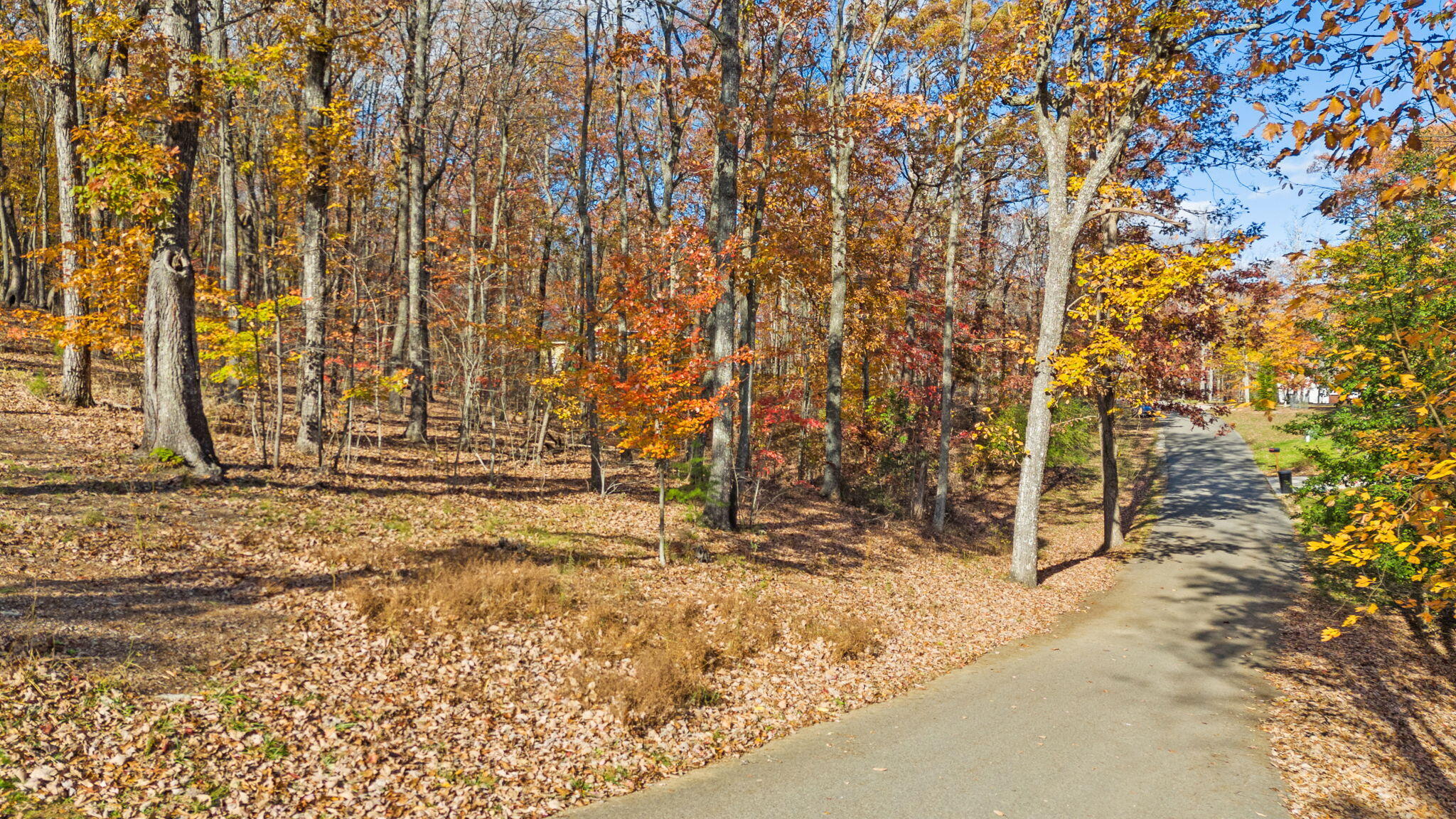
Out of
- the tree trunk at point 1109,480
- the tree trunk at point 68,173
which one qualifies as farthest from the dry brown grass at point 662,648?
the tree trunk at point 1109,480

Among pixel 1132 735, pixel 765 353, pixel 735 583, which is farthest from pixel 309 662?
pixel 765 353

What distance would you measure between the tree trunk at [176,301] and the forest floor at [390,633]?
697mm

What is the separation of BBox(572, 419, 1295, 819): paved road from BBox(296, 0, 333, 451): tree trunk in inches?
421

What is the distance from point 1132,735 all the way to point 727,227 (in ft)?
33.3

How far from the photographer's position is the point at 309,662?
6965mm

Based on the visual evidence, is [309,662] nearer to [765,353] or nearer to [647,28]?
[765,353]

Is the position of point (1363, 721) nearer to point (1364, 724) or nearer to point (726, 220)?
point (1364, 724)

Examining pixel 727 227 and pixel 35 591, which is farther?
pixel 727 227

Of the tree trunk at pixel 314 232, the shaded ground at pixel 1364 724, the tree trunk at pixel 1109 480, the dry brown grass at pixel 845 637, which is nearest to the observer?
the shaded ground at pixel 1364 724

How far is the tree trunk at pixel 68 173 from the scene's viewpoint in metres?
12.9

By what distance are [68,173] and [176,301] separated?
580 centimetres

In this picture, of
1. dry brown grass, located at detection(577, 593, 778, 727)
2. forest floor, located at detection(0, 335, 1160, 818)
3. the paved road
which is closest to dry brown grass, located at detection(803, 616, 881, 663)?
forest floor, located at detection(0, 335, 1160, 818)

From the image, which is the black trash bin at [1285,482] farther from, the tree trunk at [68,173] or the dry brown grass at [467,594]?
the tree trunk at [68,173]

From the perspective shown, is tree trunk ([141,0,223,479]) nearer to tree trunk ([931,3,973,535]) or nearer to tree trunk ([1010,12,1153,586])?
tree trunk ([1010,12,1153,586])
